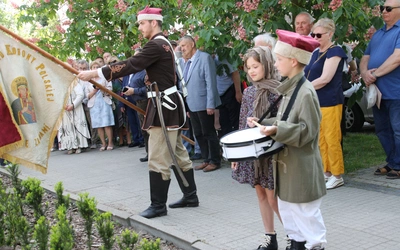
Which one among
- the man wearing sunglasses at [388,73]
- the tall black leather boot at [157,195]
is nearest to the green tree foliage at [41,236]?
the tall black leather boot at [157,195]

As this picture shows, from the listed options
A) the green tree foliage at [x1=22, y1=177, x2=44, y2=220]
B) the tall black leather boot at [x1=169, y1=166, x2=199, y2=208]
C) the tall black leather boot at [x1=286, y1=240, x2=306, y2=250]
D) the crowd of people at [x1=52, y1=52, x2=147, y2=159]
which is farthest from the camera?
the crowd of people at [x1=52, y1=52, x2=147, y2=159]

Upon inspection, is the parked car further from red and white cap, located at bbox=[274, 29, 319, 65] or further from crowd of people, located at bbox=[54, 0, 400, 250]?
red and white cap, located at bbox=[274, 29, 319, 65]

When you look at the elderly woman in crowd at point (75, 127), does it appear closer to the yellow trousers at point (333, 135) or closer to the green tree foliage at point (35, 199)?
the green tree foliage at point (35, 199)

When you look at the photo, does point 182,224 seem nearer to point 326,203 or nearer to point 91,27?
point 326,203

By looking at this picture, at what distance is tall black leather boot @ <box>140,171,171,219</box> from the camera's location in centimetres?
617

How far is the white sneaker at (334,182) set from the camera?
7.10 metres

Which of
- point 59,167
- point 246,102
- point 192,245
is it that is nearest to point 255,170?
point 246,102

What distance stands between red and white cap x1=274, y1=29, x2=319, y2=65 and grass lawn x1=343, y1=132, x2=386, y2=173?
4316 mm

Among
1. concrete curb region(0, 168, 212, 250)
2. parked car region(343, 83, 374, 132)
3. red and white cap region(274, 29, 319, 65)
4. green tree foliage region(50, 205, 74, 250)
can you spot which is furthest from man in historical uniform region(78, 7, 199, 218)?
parked car region(343, 83, 374, 132)

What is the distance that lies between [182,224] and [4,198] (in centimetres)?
180

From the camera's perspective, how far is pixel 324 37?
6934 mm

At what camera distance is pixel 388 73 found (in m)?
7.21

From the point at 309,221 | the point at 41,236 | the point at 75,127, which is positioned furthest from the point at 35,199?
the point at 75,127

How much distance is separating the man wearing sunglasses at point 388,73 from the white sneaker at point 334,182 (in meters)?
0.67
